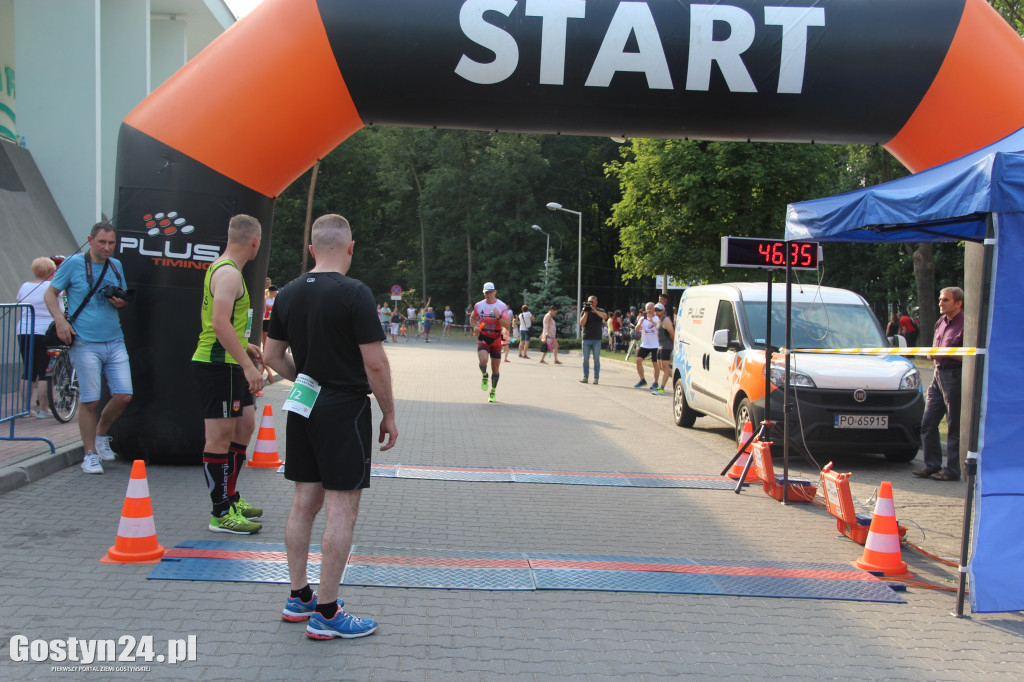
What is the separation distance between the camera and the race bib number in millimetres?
3955

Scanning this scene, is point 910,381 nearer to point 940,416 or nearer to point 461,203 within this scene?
point 940,416

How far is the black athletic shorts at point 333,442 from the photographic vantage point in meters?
3.95

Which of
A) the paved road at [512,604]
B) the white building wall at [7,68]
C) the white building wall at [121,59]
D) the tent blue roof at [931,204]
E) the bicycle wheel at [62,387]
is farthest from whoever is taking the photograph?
the white building wall at [121,59]

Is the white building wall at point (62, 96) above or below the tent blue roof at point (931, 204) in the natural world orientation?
above

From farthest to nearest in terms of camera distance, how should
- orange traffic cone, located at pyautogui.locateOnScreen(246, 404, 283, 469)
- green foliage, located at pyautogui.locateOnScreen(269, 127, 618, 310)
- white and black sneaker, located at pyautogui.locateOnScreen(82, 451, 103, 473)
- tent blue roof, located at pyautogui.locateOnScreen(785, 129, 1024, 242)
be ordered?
1. green foliage, located at pyautogui.locateOnScreen(269, 127, 618, 310)
2. orange traffic cone, located at pyautogui.locateOnScreen(246, 404, 283, 469)
3. white and black sneaker, located at pyautogui.locateOnScreen(82, 451, 103, 473)
4. tent blue roof, located at pyautogui.locateOnScreen(785, 129, 1024, 242)

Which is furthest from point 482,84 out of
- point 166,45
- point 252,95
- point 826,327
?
point 166,45

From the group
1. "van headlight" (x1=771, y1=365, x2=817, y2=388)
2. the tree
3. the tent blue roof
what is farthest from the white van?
the tree

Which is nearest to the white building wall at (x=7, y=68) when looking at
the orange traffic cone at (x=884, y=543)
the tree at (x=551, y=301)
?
the orange traffic cone at (x=884, y=543)

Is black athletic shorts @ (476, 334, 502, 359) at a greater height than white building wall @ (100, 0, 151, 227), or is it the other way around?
white building wall @ (100, 0, 151, 227)

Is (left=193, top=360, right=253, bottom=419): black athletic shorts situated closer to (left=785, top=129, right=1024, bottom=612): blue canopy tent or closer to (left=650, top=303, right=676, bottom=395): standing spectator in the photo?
(left=785, top=129, right=1024, bottom=612): blue canopy tent

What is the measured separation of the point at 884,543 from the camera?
17.6ft

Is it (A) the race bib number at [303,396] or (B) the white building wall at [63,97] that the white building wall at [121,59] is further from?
(A) the race bib number at [303,396]

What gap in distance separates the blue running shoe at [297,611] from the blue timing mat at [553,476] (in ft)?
11.9

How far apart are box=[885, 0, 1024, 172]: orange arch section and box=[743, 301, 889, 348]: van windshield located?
3.01 metres
